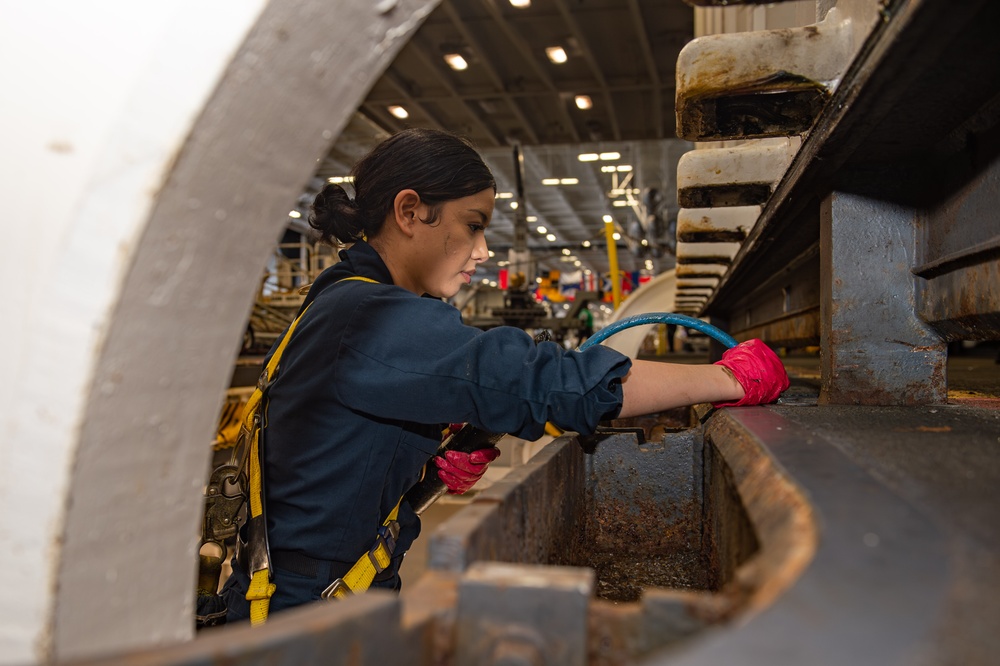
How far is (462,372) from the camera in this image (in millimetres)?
1397

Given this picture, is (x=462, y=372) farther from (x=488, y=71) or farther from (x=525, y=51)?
(x=488, y=71)

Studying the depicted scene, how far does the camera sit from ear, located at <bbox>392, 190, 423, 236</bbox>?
6.02 ft

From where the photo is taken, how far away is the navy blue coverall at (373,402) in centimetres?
142

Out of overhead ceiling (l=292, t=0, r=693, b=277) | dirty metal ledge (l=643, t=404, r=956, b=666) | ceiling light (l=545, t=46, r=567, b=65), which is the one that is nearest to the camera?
dirty metal ledge (l=643, t=404, r=956, b=666)

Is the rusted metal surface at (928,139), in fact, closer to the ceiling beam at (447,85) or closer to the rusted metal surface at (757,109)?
the rusted metal surface at (757,109)

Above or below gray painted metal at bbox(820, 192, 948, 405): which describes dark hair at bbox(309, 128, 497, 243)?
above

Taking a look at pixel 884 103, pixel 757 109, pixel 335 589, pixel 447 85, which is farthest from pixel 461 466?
pixel 447 85

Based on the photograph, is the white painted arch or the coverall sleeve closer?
the white painted arch

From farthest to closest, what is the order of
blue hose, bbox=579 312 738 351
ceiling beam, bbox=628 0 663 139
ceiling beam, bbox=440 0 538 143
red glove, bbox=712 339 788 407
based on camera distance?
ceiling beam, bbox=440 0 538 143 < ceiling beam, bbox=628 0 663 139 < blue hose, bbox=579 312 738 351 < red glove, bbox=712 339 788 407

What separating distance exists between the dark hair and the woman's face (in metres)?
0.02

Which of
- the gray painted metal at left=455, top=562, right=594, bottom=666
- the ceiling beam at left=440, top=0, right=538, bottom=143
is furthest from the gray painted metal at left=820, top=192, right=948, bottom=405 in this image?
the ceiling beam at left=440, top=0, right=538, bottom=143

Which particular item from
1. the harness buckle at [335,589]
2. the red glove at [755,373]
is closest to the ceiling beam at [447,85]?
the red glove at [755,373]

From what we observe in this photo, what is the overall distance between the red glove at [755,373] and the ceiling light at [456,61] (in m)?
7.91

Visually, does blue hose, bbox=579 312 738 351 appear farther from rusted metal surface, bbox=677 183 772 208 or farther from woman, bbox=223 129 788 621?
rusted metal surface, bbox=677 183 772 208
